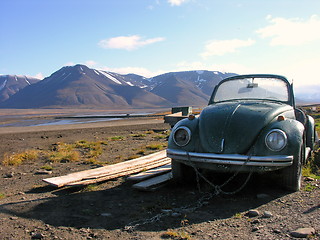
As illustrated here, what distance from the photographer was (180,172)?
5.52m

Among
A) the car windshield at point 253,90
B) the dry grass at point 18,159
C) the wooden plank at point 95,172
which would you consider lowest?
the dry grass at point 18,159

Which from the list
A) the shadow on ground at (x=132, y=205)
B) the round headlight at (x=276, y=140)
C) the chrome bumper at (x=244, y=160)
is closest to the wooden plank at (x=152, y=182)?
the shadow on ground at (x=132, y=205)

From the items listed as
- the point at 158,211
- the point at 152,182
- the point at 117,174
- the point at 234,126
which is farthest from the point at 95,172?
the point at 234,126

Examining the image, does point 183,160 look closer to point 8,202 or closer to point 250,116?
point 250,116

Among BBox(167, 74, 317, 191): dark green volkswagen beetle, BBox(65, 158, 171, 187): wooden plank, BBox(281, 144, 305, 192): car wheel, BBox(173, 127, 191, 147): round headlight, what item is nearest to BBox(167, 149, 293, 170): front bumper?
BBox(167, 74, 317, 191): dark green volkswagen beetle

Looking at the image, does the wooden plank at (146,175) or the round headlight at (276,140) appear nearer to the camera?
the round headlight at (276,140)

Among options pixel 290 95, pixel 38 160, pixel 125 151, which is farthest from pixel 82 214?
pixel 125 151

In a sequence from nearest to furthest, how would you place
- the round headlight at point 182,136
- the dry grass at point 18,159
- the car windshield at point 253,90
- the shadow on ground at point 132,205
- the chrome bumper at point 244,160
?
the shadow on ground at point 132,205
the chrome bumper at point 244,160
the round headlight at point 182,136
the car windshield at point 253,90
the dry grass at point 18,159

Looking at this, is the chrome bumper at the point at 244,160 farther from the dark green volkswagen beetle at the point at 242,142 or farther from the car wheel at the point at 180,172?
the car wheel at the point at 180,172

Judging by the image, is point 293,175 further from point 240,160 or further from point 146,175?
point 146,175

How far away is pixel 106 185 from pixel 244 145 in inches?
110

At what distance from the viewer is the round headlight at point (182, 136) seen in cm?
524

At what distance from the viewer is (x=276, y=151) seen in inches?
180

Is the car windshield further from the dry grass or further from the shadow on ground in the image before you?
the dry grass
